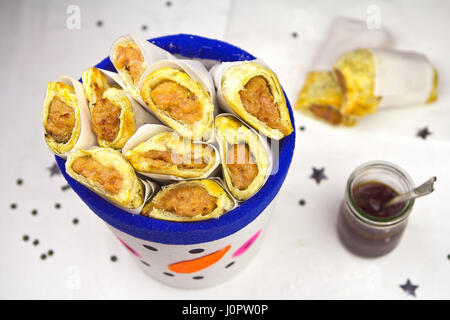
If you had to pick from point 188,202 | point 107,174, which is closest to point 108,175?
point 107,174

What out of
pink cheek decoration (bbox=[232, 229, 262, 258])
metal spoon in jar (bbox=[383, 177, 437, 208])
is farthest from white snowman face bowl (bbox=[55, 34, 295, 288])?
metal spoon in jar (bbox=[383, 177, 437, 208])

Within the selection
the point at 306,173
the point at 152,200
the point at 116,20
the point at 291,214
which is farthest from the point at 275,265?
the point at 116,20

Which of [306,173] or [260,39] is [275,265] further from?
[260,39]

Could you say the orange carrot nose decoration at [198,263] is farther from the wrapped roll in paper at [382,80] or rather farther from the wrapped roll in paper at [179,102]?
the wrapped roll in paper at [382,80]

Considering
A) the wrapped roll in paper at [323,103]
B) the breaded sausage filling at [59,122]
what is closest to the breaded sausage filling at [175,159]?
the breaded sausage filling at [59,122]

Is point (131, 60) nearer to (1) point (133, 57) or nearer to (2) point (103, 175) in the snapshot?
(1) point (133, 57)
